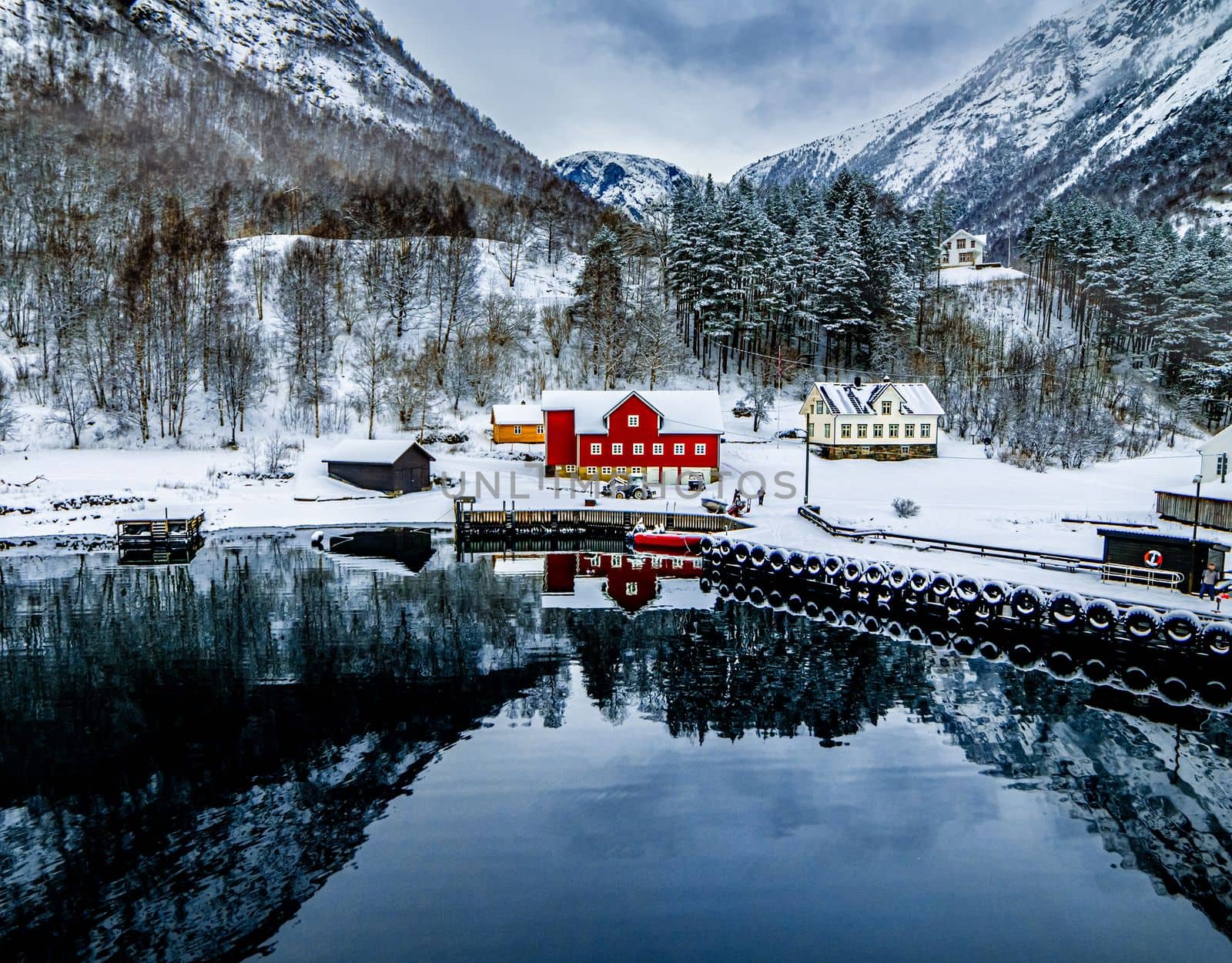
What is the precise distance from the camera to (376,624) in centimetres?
2612

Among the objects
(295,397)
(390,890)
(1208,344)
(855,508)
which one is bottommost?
(390,890)

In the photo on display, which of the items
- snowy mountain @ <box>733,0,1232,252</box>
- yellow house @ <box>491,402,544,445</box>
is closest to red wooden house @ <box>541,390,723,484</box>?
yellow house @ <box>491,402,544,445</box>

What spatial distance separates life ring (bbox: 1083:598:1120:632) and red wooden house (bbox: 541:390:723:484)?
27.3 metres

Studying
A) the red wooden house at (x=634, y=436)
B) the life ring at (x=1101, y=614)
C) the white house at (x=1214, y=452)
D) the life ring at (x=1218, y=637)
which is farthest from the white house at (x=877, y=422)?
the life ring at (x=1218, y=637)

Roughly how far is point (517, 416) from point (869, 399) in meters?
27.0

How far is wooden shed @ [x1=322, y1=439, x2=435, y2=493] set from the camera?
4800 cm

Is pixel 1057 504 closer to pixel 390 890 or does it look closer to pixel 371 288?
pixel 390 890

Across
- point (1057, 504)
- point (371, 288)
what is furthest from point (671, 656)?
point (371, 288)

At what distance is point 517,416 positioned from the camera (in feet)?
196

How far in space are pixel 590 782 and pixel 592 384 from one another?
5585 cm

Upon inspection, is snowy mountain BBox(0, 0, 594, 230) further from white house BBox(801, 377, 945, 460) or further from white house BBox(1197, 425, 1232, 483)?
white house BBox(1197, 425, 1232, 483)

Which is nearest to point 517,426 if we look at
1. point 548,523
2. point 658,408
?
point 658,408

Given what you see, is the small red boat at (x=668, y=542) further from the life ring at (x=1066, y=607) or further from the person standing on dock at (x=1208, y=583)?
the person standing on dock at (x=1208, y=583)

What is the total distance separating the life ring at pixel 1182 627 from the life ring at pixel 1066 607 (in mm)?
2271
